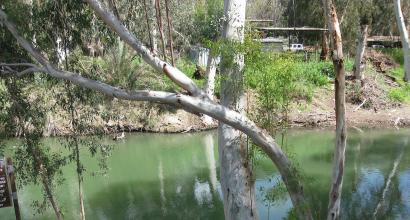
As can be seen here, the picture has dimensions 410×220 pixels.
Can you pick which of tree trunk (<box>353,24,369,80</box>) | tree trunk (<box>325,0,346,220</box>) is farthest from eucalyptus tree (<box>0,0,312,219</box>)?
tree trunk (<box>353,24,369,80</box>)

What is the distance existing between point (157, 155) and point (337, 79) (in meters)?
9.13

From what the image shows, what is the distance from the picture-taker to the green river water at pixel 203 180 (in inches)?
384

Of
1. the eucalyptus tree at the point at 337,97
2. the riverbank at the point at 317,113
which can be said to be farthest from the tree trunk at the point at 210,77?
the eucalyptus tree at the point at 337,97

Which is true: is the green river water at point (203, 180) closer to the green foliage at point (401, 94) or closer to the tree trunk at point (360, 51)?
the green foliage at point (401, 94)

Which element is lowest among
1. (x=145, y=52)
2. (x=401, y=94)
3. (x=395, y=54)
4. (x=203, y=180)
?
(x=203, y=180)

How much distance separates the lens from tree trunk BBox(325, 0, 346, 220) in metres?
5.63

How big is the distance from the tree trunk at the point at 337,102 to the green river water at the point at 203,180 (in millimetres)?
1482

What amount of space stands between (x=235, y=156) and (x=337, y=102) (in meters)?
1.46

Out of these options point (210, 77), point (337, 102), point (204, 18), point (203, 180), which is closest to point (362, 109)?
point (204, 18)

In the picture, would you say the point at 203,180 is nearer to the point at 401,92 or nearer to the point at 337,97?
the point at 337,97

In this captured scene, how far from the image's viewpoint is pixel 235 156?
6531 mm

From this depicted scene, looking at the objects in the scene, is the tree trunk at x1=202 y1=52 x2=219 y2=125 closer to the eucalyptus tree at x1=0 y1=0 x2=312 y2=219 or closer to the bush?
the eucalyptus tree at x1=0 y1=0 x2=312 y2=219

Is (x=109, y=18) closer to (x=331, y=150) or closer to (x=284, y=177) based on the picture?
(x=284, y=177)

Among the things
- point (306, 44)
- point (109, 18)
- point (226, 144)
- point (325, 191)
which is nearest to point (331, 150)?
point (325, 191)
